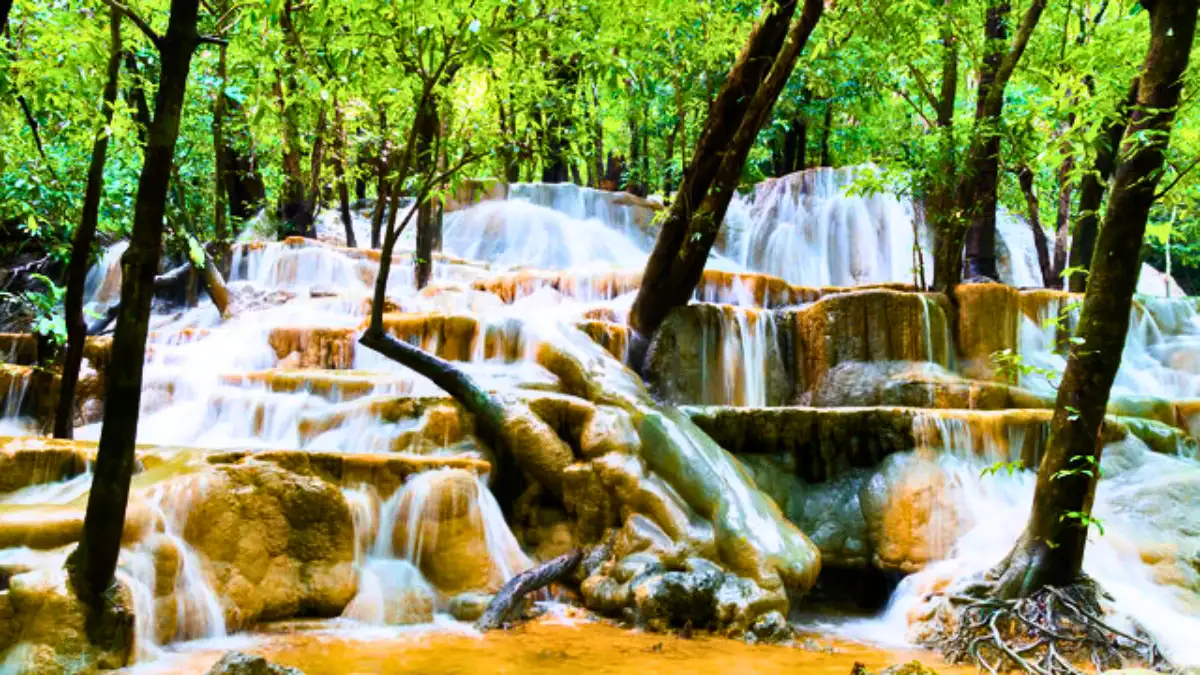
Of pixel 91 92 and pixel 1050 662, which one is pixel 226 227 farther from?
pixel 1050 662

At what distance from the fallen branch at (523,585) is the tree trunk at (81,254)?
146 inches

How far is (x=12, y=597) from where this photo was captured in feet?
13.1

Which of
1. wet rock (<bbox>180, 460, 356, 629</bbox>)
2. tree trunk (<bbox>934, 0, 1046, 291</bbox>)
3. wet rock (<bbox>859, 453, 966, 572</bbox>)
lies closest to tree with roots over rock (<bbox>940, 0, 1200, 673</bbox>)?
wet rock (<bbox>859, 453, 966, 572</bbox>)

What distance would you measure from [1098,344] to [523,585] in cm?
395

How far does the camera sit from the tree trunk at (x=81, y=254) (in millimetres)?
5771

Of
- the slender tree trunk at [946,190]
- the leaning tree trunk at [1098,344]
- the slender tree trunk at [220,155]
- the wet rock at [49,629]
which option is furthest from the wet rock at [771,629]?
the slender tree trunk at [220,155]

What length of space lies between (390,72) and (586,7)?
5.29 feet

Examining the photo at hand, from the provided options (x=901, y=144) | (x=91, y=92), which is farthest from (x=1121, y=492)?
(x=91, y=92)

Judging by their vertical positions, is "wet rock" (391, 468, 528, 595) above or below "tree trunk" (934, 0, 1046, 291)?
below

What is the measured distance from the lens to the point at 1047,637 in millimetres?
4793

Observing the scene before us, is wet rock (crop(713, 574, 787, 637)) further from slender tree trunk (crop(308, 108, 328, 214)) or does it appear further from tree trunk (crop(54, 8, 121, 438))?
slender tree trunk (crop(308, 108, 328, 214))

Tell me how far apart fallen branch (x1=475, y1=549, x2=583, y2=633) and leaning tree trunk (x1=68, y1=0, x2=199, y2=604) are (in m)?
2.35

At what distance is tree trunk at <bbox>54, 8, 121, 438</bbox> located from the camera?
577cm

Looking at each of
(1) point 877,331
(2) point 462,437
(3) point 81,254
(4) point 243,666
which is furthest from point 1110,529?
(3) point 81,254
